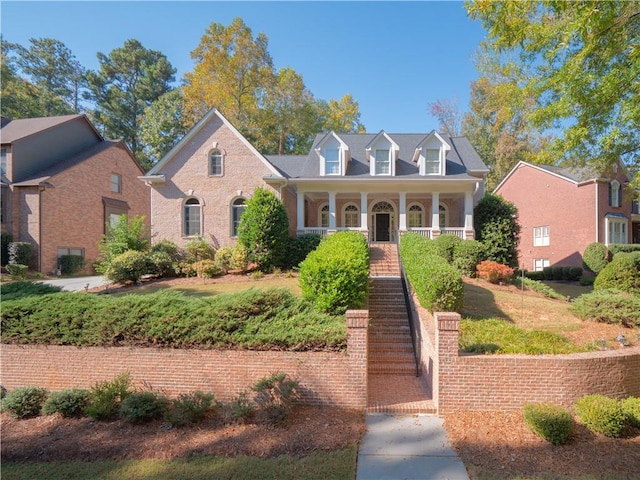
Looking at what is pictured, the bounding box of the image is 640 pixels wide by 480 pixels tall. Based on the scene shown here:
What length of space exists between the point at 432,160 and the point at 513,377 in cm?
1400

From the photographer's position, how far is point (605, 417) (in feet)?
16.3

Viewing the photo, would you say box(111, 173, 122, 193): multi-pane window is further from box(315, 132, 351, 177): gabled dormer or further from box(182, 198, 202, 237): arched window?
box(315, 132, 351, 177): gabled dormer

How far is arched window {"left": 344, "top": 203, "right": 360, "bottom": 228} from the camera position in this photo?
68.0ft

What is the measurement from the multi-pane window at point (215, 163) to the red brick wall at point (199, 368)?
11.5 meters

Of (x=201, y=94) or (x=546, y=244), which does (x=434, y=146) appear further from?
(x=201, y=94)

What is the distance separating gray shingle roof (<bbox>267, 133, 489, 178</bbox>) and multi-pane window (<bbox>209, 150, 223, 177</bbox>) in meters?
3.22

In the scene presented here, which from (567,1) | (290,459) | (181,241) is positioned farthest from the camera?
(181,241)

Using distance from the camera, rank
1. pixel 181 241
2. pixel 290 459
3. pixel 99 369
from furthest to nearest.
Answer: pixel 181 241
pixel 99 369
pixel 290 459

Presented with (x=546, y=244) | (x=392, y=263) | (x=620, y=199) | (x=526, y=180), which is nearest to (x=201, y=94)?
(x=392, y=263)

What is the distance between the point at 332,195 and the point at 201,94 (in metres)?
17.7

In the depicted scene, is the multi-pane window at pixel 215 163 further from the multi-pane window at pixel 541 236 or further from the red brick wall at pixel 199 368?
the multi-pane window at pixel 541 236

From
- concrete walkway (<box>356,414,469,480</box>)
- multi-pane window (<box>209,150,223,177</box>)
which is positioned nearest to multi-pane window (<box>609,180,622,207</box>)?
concrete walkway (<box>356,414,469,480</box>)

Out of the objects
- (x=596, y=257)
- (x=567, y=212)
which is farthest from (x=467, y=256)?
(x=567, y=212)

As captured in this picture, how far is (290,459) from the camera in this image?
4527 millimetres
